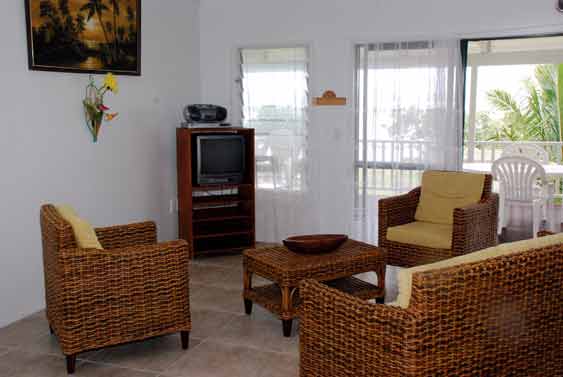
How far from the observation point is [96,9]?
4.32 metres

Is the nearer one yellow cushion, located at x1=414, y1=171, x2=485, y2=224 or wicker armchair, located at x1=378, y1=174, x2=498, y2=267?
wicker armchair, located at x1=378, y1=174, x2=498, y2=267

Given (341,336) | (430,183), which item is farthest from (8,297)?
(430,183)

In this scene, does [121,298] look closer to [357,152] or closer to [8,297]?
[8,297]

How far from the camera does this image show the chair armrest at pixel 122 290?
291 cm

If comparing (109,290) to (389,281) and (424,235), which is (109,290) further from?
(389,281)

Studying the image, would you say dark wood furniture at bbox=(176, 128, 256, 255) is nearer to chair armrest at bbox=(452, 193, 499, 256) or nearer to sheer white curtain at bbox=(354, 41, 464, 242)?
sheer white curtain at bbox=(354, 41, 464, 242)

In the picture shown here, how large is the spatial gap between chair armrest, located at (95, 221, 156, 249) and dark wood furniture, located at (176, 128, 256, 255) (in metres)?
1.53

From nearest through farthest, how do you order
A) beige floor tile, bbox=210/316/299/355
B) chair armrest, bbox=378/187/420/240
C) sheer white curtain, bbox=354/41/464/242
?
beige floor tile, bbox=210/316/299/355, chair armrest, bbox=378/187/420/240, sheer white curtain, bbox=354/41/464/242

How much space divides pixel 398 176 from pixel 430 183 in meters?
0.68

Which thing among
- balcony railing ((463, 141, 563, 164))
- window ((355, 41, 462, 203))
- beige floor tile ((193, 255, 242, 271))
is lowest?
beige floor tile ((193, 255, 242, 271))

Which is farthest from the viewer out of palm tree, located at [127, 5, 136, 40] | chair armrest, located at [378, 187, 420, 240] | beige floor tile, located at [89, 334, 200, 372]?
palm tree, located at [127, 5, 136, 40]

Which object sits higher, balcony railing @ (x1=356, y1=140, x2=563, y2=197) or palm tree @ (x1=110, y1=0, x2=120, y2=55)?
palm tree @ (x1=110, y1=0, x2=120, y2=55)

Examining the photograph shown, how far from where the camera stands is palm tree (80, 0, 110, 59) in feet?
13.9

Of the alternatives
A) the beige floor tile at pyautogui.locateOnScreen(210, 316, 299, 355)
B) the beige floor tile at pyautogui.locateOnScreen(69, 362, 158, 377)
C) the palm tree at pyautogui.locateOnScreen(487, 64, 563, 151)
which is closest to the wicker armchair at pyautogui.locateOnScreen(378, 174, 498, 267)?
the beige floor tile at pyautogui.locateOnScreen(210, 316, 299, 355)
